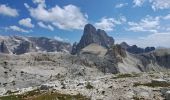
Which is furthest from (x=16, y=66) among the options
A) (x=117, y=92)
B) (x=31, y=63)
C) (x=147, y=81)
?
(x=117, y=92)

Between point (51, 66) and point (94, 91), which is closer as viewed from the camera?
point (94, 91)

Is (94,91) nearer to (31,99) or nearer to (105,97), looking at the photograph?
(105,97)

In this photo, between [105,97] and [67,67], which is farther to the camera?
[67,67]

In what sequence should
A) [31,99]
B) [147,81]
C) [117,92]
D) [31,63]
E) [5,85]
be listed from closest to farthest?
[31,99]
[117,92]
[147,81]
[5,85]
[31,63]

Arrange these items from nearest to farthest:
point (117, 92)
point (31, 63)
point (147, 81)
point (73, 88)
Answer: point (117, 92) < point (73, 88) < point (147, 81) < point (31, 63)

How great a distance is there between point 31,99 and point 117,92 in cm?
1537

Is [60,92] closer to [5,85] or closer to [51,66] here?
[5,85]

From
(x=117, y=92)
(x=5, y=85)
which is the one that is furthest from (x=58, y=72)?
(x=117, y=92)

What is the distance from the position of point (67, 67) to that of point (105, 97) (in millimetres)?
124972

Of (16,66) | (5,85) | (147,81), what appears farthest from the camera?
(16,66)

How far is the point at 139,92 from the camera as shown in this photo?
62062mm

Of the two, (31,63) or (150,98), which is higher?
(31,63)

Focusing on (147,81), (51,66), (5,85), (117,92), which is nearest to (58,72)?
(51,66)

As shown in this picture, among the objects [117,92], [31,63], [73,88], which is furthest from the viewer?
[31,63]
